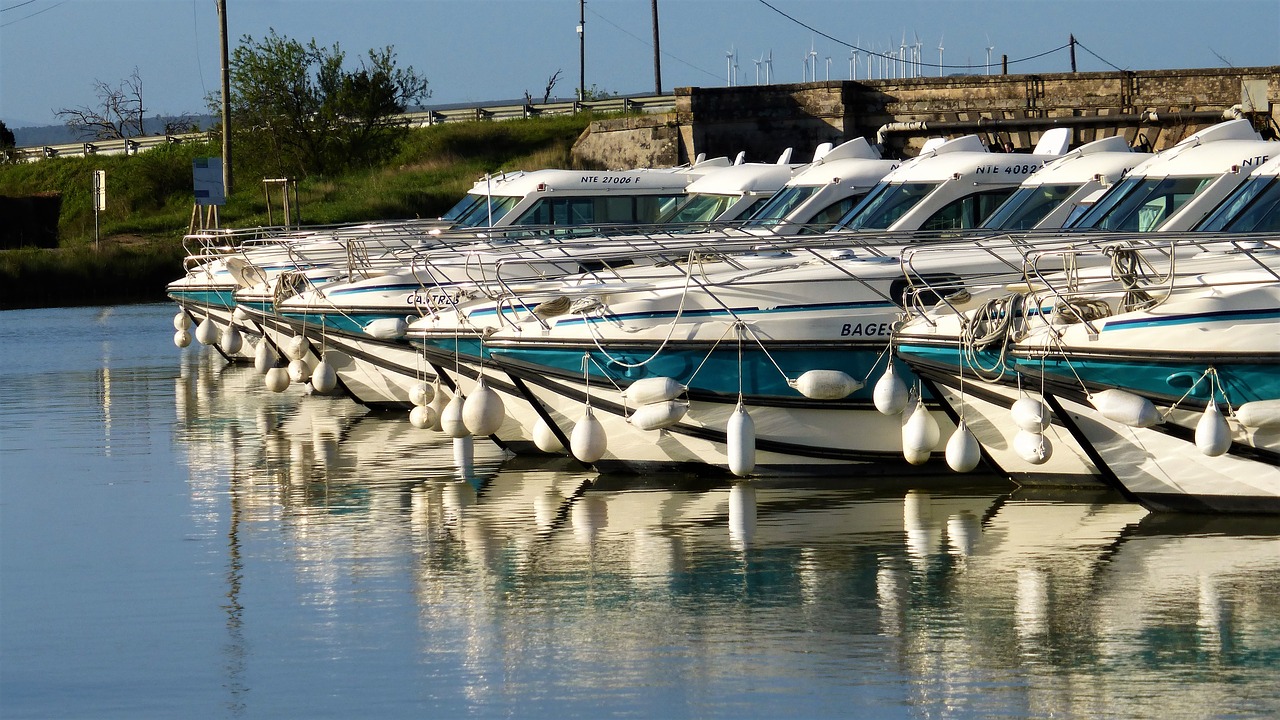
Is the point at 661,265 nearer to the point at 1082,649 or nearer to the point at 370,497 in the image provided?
the point at 370,497

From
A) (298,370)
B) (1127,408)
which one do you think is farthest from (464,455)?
(1127,408)

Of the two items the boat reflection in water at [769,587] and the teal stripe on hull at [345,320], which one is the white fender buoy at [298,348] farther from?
the boat reflection in water at [769,587]

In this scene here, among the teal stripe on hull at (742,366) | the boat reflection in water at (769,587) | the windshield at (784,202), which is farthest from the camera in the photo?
the windshield at (784,202)

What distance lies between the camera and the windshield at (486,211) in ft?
70.5

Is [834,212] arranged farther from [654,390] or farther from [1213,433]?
[1213,433]

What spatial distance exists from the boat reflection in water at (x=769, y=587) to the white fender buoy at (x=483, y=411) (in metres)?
0.49

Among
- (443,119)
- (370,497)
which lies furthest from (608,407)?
(443,119)

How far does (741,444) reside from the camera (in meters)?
11.4

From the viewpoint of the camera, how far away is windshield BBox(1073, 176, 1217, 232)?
1466cm

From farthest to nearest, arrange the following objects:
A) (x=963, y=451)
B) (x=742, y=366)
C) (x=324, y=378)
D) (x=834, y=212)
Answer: (x=834, y=212), (x=324, y=378), (x=742, y=366), (x=963, y=451)

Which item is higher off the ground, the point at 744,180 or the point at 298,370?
the point at 744,180

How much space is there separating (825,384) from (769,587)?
2736mm

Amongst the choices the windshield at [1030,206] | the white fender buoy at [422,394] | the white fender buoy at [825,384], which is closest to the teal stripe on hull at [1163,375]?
the white fender buoy at [825,384]

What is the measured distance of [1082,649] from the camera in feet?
25.2
